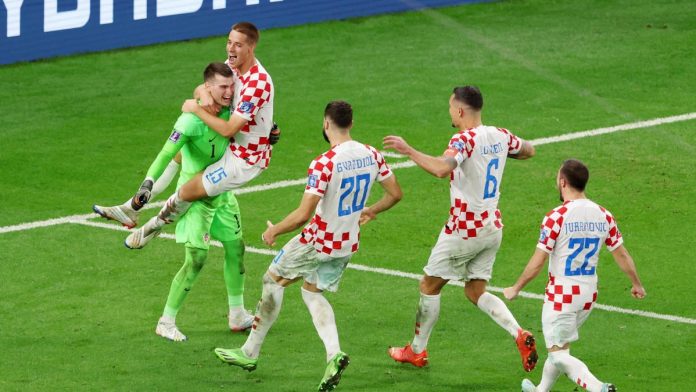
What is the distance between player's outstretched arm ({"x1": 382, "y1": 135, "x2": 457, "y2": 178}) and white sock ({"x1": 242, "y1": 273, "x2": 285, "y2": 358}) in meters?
1.53

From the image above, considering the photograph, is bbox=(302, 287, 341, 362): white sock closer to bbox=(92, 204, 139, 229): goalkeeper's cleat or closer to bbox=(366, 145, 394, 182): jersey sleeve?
bbox=(366, 145, 394, 182): jersey sleeve

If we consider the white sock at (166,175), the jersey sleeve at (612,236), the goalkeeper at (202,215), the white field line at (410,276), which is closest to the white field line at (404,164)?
the white field line at (410,276)

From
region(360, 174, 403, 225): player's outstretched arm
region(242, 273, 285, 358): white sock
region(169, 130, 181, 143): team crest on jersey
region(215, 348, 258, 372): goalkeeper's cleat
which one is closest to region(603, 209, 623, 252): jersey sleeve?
region(360, 174, 403, 225): player's outstretched arm

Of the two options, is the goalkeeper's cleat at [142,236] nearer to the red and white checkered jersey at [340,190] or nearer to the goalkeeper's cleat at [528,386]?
the red and white checkered jersey at [340,190]

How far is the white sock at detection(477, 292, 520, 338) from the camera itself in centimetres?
1243

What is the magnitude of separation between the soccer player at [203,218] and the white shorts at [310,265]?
125cm

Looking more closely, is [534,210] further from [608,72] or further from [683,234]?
[608,72]

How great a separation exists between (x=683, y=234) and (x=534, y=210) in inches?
67.0

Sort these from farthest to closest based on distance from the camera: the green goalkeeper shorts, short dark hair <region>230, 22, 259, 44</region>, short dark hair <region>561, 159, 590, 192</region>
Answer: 1. the green goalkeeper shorts
2. short dark hair <region>230, 22, 259, 44</region>
3. short dark hair <region>561, 159, 590, 192</region>

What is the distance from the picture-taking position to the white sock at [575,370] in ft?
37.1

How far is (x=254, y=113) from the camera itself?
13.0 metres

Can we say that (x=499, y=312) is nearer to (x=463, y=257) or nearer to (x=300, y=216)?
(x=463, y=257)

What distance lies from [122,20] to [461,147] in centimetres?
1190

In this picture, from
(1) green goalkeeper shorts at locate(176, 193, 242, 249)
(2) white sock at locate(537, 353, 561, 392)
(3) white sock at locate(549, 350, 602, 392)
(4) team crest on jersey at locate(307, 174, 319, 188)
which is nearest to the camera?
(3) white sock at locate(549, 350, 602, 392)
